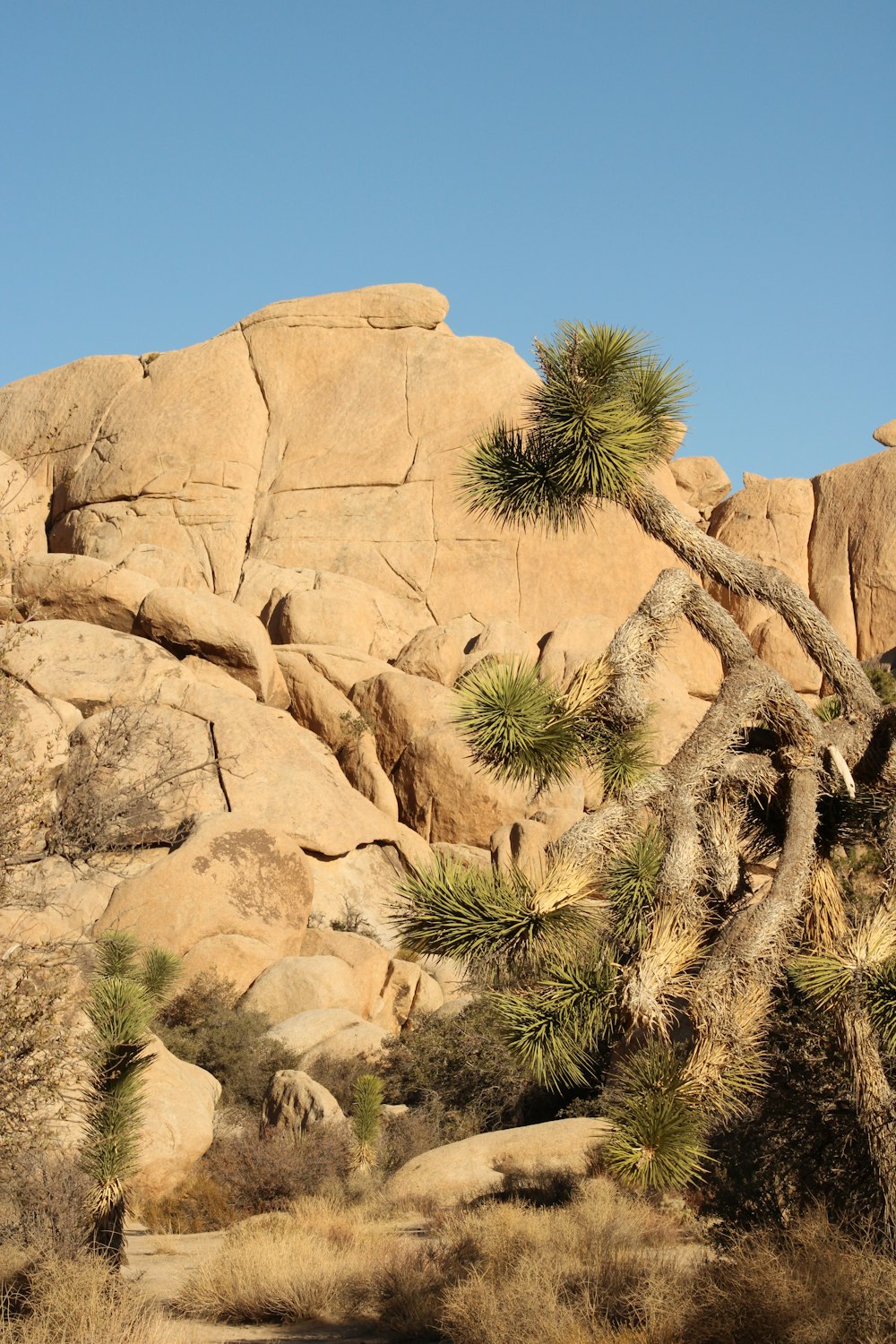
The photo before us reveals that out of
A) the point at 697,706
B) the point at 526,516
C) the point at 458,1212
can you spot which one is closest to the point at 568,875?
the point at 526,516

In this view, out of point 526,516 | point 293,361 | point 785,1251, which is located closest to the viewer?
point 785,1251

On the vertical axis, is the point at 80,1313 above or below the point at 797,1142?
below

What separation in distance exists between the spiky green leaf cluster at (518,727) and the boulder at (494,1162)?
20.0 feet

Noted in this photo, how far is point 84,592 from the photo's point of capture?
2797 centimetres

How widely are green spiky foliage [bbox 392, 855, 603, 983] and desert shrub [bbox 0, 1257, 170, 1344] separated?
2339mm

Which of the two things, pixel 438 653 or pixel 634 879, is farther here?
pixel 438 653

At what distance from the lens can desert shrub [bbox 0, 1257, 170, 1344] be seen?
251 inches

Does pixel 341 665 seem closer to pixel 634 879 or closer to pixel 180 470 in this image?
pixel 180 470

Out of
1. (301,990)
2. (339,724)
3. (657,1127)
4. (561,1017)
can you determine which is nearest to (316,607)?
(339,724)

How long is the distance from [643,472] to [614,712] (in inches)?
59.2

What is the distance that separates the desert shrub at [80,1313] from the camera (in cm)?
636

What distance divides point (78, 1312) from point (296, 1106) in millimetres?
7576

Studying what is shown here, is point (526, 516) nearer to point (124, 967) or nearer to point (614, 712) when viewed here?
point (614, 712)

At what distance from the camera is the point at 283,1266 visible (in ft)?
30.2
